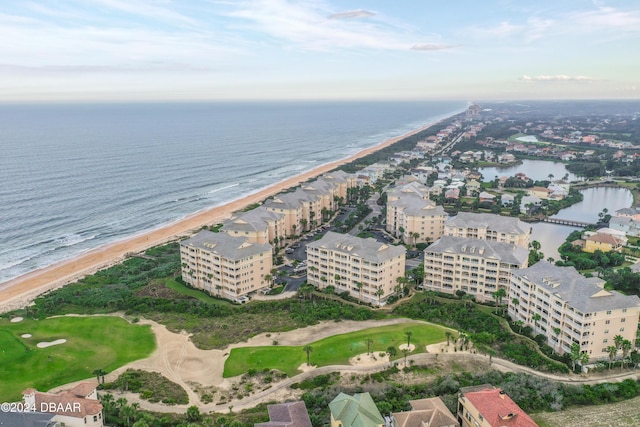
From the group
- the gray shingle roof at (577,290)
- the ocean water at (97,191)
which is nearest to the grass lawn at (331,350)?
the gray shingle roof at (577,290)

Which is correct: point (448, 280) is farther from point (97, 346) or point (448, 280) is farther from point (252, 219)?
point (97, 346)

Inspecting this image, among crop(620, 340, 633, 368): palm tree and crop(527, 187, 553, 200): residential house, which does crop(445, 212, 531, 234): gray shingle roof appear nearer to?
crop(620, 340, 633, 368): palm tree

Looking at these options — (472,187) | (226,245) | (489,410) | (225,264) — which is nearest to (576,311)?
(489,410)

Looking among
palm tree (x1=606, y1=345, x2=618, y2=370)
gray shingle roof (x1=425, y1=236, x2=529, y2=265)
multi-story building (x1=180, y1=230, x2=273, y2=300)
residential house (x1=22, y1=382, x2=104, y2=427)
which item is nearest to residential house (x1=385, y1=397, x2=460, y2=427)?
palm tree (x1=606, y1=345, x2=618, y2=370)

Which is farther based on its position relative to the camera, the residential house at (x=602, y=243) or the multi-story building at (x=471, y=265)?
the residential house at (x=602, y=243)

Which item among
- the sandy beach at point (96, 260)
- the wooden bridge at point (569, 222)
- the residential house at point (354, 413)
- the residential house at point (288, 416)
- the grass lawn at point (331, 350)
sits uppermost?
the residential house at point (354, 413)

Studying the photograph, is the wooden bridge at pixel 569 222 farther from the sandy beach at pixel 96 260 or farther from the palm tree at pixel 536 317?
the sandy beach at pixel 96 260
